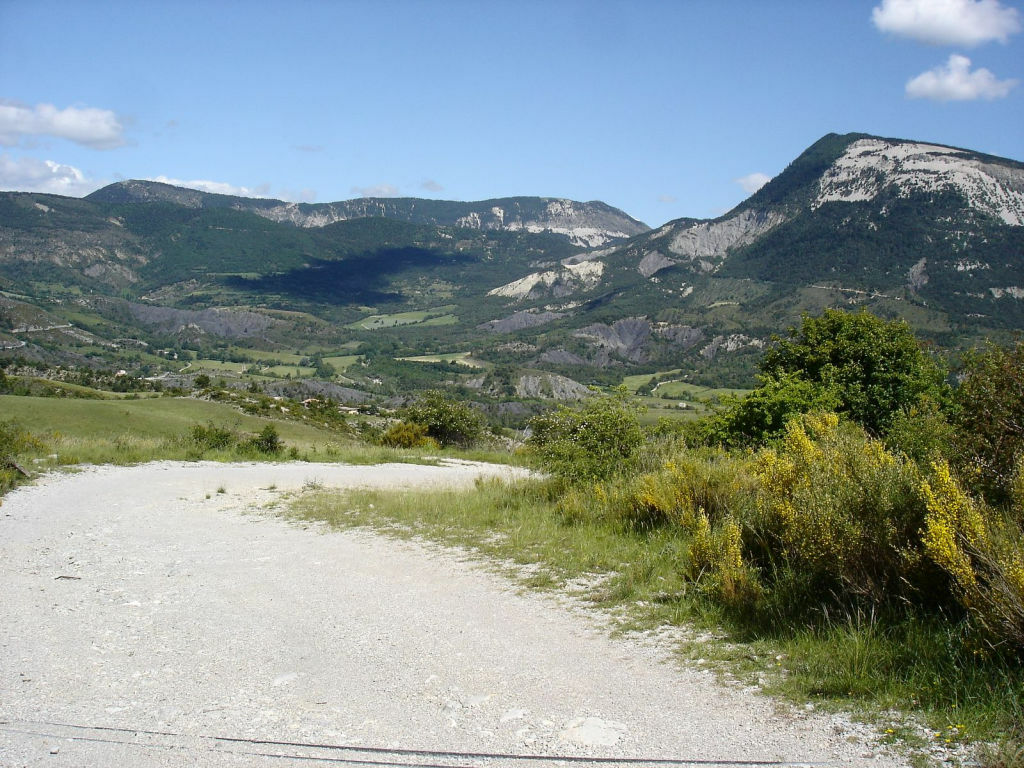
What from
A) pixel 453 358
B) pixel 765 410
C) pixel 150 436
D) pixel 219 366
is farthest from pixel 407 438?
pixel 453 358

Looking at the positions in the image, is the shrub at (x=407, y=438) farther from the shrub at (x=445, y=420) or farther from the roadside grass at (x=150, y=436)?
the roadside grass at (x=150, y=436)

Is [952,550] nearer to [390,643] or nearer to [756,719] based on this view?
[756,719]

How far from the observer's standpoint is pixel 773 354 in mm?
22094

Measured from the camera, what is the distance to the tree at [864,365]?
57.1 ft

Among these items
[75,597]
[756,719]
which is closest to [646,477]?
[756,719]

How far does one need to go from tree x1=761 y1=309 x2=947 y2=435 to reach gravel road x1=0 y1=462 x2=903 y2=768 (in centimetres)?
1244

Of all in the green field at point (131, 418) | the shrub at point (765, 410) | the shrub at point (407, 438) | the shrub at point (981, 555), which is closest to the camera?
the shrub at point (981, 555)

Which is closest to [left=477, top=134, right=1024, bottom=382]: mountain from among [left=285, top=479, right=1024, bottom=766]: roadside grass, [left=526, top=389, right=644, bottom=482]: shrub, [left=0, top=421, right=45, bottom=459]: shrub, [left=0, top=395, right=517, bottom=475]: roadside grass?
[left=0, top=395, right=517, bottom=475]: roadside grass

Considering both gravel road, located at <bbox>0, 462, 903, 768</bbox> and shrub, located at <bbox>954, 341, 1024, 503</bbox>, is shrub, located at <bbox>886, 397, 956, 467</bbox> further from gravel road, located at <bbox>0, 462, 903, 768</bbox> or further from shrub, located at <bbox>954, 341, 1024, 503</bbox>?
gravel road, located at <bbox>0, 462, 903, 768</bbox>

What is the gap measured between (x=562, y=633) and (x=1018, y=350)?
17.6 feet

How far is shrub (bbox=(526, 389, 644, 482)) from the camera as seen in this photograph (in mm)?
12078

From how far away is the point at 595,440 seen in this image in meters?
12.5

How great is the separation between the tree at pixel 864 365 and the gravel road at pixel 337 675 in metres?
12.4

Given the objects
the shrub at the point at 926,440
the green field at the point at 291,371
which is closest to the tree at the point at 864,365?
the shrub at the point at 926,440
